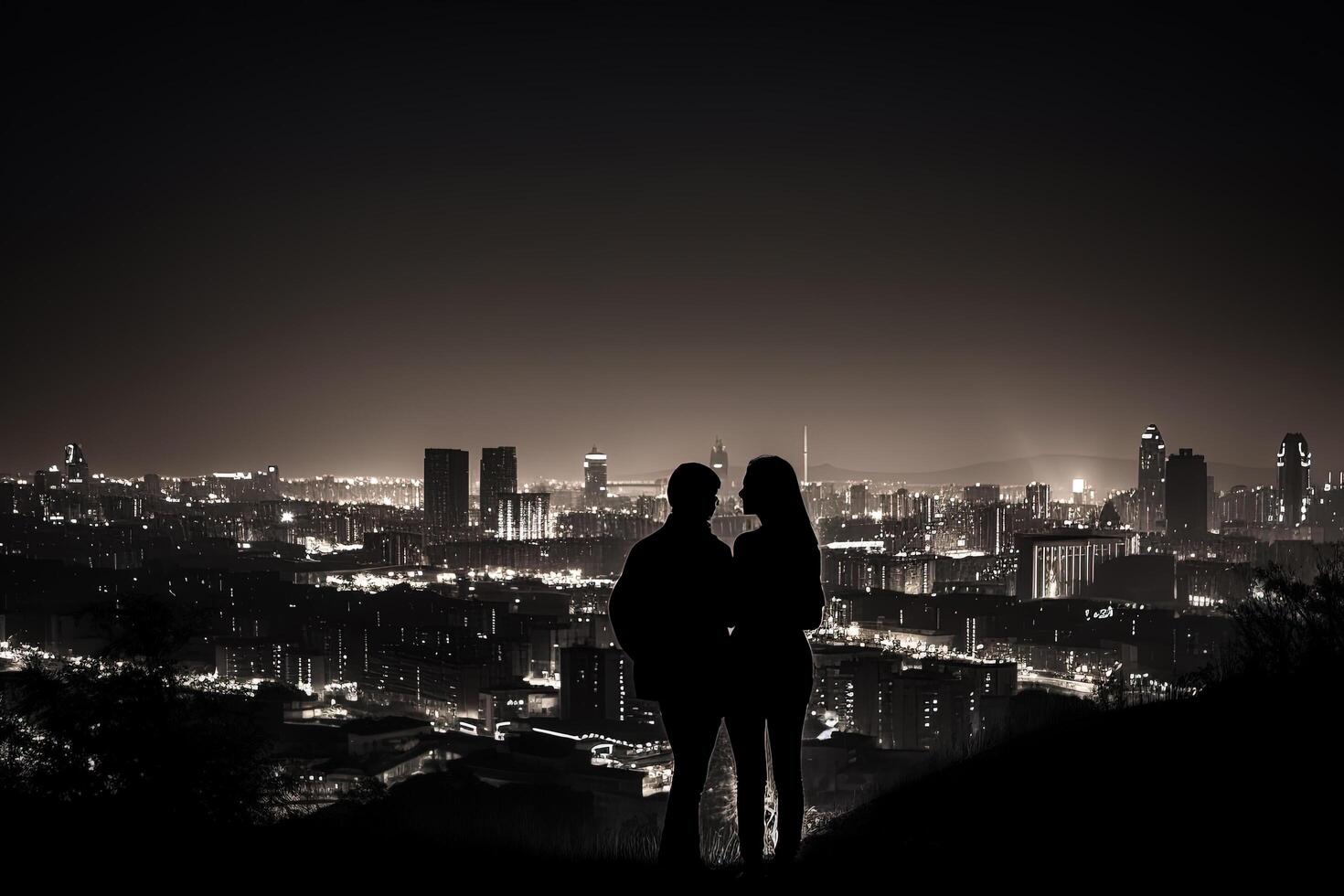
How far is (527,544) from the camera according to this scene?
49.4 metres

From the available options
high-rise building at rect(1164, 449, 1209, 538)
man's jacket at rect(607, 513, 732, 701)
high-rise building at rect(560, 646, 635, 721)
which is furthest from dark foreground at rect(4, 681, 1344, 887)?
high-rise building at rect(1164, 449, 1209, 538)

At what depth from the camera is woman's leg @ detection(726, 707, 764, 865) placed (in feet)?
8.56

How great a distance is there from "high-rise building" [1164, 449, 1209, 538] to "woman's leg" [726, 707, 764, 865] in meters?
51.9

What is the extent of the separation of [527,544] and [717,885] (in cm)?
4724

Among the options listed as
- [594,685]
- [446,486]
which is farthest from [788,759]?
[446,486]

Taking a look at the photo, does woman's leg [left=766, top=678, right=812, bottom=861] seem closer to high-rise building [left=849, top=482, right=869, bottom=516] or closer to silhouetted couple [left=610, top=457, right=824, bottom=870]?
silhouetted couple [left=610, top=457, right=824, bottom=870]

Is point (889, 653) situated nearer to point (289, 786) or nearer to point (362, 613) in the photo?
point (362, 613)

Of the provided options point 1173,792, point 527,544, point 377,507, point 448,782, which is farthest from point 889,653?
point 377,507

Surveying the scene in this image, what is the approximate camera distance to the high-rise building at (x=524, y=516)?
57.1 metres

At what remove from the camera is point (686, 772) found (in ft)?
8.50

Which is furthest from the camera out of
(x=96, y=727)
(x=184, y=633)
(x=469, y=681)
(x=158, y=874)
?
(x=469, y=681)

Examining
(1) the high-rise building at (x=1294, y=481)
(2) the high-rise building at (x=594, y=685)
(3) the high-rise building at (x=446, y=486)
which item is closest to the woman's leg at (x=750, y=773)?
(2) the high-rise building at (x=594, y=685)

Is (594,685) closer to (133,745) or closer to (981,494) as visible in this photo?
(133,745)

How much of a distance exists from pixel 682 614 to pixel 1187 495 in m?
55.2
